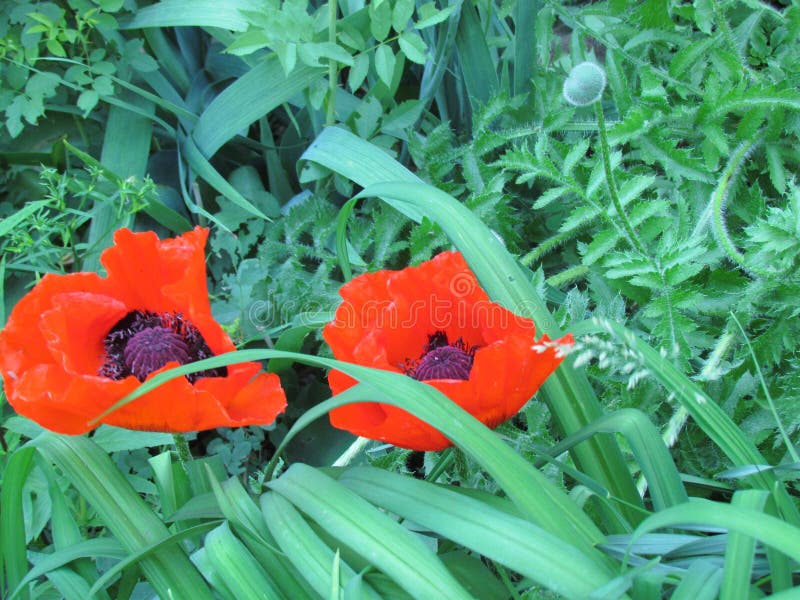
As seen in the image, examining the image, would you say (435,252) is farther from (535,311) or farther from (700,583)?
(700,583)

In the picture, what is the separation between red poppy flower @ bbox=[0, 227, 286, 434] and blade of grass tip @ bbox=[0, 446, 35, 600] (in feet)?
0.42

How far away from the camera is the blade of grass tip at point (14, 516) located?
1067 millimetres

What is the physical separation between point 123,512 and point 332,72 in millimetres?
1099

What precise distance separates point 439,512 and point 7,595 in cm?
59

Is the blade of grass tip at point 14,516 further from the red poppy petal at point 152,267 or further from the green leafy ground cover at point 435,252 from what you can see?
the red poppy petal at point 152,267

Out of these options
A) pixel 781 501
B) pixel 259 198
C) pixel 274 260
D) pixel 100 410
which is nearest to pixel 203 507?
pixel 100 410

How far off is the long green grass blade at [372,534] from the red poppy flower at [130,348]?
89 millimetres

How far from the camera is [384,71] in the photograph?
1.74 metres

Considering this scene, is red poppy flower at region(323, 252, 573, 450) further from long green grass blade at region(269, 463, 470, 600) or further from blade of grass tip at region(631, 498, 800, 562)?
blade of grass tip at region(631, 498, 800, 562)

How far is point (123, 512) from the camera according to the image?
1.06 metres

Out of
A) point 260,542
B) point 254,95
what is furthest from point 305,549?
point 254,95

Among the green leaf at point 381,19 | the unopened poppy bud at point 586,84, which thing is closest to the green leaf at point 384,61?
the green leaf at point 381,19

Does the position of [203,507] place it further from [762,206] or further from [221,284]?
[762,206]

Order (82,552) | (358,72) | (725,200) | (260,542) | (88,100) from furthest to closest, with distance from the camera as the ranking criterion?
(88,100) → (358,72) → (725,200) → (82,552) → (260,542)
